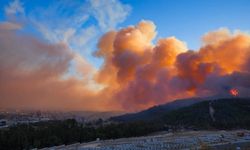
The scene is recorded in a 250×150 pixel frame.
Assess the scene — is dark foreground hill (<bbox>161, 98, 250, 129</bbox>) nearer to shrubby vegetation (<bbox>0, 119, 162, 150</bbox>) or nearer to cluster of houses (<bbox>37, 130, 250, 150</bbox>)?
shrubby vegetation (<bbox>0, 119, 162, 150</bbox>)

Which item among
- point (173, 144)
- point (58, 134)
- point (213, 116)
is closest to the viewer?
point (173, 144)

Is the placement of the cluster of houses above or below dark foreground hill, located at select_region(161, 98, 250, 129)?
below

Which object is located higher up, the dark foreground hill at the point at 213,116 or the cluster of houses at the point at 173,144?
the dark foreground hill at the point at 213,116

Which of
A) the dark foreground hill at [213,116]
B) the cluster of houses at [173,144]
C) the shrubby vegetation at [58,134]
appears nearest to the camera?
the cluster of houses at [173,144]

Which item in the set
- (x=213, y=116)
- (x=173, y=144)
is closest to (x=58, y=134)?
(x=173, y=144)

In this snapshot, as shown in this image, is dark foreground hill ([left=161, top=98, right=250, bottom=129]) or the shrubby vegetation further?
dark foreground hill ([left=161, top=98, right=250, bottom=129])

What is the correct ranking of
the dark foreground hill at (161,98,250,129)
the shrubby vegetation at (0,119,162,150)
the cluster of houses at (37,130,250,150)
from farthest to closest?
the dark foreground hill at (161,98,250,129)
the shrubby vegetation at (0,119,162,150)
the cluster of houses at (37,130,250,150)

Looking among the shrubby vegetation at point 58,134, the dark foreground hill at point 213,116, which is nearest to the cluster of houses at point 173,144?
the shrubby vegetation at point 58,134

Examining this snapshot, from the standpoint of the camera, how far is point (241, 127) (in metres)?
152

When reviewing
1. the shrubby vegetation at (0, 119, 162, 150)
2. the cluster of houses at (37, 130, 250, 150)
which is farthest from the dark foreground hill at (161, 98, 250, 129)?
the cluster of houses at (37, 130, 250, 150)

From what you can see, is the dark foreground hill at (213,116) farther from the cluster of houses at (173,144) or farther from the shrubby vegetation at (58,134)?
the cluster of houses at (173,144)

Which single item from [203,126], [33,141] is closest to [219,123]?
[203,126]

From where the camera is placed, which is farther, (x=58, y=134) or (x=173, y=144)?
(x=58, y=134)

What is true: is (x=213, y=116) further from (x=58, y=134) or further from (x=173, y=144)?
(x=58, y=134)
